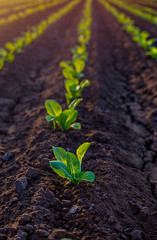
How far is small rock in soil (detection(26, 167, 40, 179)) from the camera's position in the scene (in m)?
1.85

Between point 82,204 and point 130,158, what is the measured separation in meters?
0.95

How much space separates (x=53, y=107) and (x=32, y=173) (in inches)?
31.6

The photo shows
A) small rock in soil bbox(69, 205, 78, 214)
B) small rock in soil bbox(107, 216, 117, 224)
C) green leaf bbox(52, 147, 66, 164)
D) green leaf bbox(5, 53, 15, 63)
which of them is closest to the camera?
small rock in soil bbox(107, 216, 117, 224)

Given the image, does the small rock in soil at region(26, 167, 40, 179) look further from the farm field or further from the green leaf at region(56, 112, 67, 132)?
the green leaf at region(56, 112, 67, 132)

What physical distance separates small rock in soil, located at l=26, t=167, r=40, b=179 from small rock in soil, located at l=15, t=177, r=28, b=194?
6 cm

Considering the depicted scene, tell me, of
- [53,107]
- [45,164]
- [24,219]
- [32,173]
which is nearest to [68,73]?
[53,107]

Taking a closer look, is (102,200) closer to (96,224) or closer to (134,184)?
(96,224)

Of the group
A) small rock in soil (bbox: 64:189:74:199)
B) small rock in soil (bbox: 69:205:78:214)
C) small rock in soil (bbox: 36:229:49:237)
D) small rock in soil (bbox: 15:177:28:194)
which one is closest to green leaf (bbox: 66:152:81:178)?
small rock in soil (bbox: 64:189:74:199)

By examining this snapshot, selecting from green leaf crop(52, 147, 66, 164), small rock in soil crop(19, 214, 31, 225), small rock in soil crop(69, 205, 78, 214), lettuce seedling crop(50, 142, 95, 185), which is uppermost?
green leaf crop(52, 147, 66, 164)

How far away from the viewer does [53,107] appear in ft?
7.89

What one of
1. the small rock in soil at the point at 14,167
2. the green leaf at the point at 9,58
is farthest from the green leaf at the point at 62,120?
the green leaf at the point at 9,58

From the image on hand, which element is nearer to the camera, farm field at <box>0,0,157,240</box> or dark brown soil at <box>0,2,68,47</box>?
farm field at <box>0,0,157,240</box>

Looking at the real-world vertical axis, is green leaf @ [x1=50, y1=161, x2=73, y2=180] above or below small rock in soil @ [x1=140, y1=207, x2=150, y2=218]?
above

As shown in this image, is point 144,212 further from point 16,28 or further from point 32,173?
point 16,28
